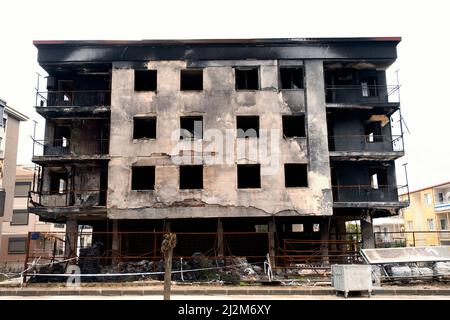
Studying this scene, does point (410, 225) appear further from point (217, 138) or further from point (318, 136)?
point (217, 138)

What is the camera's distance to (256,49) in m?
26.5

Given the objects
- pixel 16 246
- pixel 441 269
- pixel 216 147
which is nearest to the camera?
pixel 441 269

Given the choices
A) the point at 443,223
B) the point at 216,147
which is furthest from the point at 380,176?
the point at 443,223

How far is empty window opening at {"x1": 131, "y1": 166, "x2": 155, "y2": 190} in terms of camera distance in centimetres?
2661

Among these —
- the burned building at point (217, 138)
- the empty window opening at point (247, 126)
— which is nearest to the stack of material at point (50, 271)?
the burned building at point (217, 138)

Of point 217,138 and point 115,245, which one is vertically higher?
point 217,138

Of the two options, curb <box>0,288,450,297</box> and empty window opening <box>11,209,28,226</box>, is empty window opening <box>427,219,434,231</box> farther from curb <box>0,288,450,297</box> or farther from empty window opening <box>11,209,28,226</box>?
empty window opening <box>11,209,28,226</box>

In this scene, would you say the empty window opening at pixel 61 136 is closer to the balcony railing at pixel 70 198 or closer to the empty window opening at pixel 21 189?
the balcony railing at pixel 70 198

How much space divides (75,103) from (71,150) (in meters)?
3.02

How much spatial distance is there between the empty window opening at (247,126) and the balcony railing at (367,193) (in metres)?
5.98

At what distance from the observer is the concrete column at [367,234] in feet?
83.7

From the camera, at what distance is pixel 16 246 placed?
46.7 meters

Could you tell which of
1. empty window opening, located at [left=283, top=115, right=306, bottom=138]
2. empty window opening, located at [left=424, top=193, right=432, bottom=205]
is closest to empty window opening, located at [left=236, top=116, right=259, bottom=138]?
empty window opening, located at [left=283, top=115, right=306, bottom=138]
